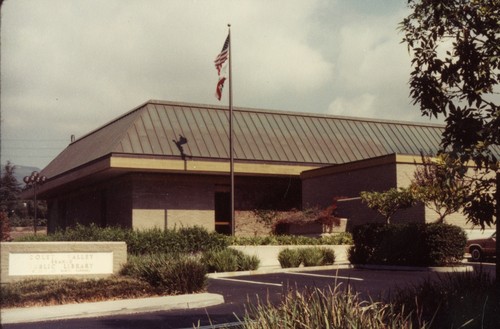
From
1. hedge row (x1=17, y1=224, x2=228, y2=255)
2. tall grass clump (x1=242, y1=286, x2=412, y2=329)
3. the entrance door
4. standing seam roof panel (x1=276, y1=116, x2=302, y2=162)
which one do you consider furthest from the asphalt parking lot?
the entrance door

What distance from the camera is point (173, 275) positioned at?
16203 mm

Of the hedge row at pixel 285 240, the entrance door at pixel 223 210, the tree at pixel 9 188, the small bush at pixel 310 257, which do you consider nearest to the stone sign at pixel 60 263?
the small bush at pixel 310 257

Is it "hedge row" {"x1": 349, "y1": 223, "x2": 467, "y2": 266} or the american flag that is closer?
"hedge row" {"x1": 349, "y1": 223, "x2": 467, "y2": 266}

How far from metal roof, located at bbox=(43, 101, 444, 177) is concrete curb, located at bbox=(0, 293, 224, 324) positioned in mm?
19202

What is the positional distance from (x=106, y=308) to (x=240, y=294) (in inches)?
157

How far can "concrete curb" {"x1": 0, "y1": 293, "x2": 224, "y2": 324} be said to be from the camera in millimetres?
13014

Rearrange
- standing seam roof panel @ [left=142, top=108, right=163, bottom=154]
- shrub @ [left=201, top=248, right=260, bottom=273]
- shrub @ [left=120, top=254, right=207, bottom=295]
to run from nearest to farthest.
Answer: shrub @ [left=120, top=254, right=207, bottom=295] → shrub @ [left=201, top=248, right=260, bottom=273] → standing seam roof panel @ [left=142, top=108, right=163, bottom=154]

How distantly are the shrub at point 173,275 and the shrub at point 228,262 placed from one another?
660cm

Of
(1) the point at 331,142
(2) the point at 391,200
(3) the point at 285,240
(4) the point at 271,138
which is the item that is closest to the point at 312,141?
(1) the point at 331,142

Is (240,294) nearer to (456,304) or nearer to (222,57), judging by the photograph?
(456,304)

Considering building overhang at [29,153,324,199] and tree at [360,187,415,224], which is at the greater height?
building overhang at [29,153,324,199]

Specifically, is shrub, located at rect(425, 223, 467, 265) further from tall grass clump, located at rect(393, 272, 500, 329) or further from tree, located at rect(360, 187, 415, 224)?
tall grass clump, located at rect(393, 272, 500, 329)

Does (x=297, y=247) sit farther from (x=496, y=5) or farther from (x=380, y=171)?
(x=496, y=5)

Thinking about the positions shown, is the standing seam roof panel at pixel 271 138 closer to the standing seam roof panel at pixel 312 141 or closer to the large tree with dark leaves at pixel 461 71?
the standing seam roof panel at pixel 312 141
